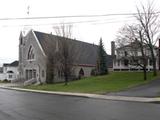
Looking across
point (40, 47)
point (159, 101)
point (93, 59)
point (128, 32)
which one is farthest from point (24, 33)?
point (159, 101)

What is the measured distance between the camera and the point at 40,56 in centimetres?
5647

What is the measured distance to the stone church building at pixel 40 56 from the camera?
176ft

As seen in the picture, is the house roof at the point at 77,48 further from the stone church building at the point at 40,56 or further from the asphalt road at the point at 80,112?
the asphalt road at the point at 80,112

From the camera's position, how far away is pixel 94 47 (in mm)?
72375

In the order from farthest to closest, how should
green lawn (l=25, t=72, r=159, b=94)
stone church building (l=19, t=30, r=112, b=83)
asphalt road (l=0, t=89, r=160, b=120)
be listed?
stone church building (l=19, t=30, r=112, b=83) < green lawn (l=25, t=72, r=159, b=94) < asphalt road (l=0, t=89, r=160, b=120)

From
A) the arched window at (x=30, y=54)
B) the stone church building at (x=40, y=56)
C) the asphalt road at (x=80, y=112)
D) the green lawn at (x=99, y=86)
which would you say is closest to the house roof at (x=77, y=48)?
the stone church building at (x=40, y=56)

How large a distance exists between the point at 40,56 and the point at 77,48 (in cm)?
971

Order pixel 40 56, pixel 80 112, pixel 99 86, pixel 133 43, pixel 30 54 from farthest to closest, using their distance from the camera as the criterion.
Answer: pixel 30 54 < pixel 40 56 < pixel 133 43 < pixel 99 86 < pixel 80 112

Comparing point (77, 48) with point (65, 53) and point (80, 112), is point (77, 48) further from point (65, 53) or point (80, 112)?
point (80, 112)

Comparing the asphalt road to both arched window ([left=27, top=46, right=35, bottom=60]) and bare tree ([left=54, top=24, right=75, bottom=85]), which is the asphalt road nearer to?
bare tree ([left=54, top=24, right=75, bottom=85])

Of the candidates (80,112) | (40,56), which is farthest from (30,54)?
(80,112)

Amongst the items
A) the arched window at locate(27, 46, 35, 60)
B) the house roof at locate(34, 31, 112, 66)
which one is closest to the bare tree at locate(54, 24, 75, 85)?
the house roof at locate(34, 31, 112, 66)

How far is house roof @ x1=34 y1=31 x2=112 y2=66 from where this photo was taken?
4691cm

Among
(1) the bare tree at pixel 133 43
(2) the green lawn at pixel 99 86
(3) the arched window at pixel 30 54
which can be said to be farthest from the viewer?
(3) the arched window at pixel 30 54
